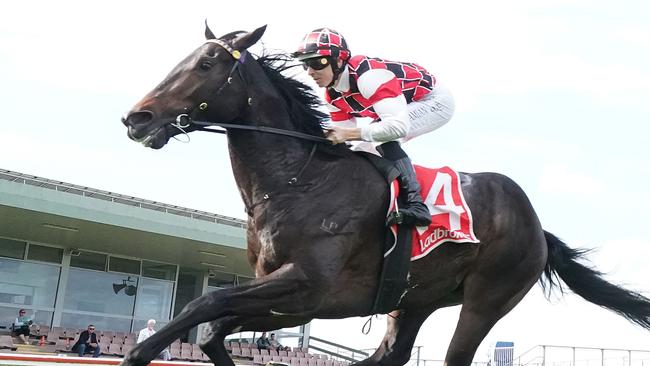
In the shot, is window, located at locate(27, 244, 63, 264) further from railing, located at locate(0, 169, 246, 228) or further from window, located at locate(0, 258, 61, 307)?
railing, located at locate(0, 169, 246, 228)

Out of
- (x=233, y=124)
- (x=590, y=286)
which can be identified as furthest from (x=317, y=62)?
(x=590, y=286)

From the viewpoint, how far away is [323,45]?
479 cm

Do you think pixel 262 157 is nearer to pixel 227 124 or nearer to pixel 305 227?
pixel 227 124

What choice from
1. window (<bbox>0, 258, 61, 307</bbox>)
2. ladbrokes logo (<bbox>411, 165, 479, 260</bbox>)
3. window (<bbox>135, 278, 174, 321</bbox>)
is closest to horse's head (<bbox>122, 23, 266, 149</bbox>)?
ladbrokes logo (<bbox>411, 165, 479, 260</bbox>)

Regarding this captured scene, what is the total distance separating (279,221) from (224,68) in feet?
3.42

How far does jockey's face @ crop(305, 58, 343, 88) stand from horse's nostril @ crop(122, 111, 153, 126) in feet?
3.69

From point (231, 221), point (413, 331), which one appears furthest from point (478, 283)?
point (231, 221)

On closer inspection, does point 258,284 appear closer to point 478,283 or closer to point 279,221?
point 279,221

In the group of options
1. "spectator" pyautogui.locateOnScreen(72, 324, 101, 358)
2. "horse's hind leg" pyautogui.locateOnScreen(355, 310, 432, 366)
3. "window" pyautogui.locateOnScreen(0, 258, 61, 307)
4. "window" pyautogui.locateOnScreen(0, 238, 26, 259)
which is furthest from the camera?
"window" pyautogui.locateOnScreen(0, 238, 26, 259)

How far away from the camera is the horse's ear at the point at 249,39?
4758 millimetres

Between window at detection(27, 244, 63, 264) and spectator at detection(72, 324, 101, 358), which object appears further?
window at detection(27, 244, 63, 264)

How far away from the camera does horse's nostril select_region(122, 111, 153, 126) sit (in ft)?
14.2

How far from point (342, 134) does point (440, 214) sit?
2.76 feet

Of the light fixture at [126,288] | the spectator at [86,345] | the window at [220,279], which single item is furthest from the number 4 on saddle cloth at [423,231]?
the window at [220,279]
